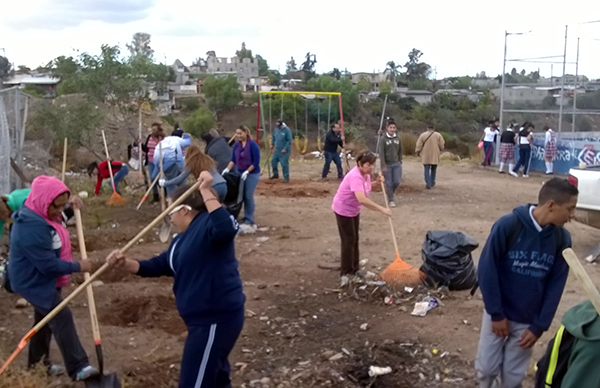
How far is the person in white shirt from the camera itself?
17.6 m


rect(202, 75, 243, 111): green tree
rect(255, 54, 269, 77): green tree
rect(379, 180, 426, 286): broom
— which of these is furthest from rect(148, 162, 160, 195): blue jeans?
rect(255, 54, 269, 77): green tree

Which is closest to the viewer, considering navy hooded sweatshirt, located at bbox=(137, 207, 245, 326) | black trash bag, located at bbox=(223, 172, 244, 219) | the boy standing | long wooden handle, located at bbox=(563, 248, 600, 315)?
long wooden handle, located at bbox=(563, 248, 600, 315)

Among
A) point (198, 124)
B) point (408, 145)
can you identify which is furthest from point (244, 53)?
point (408, 145)

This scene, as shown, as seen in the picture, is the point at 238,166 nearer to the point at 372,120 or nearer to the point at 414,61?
the point at 372,120

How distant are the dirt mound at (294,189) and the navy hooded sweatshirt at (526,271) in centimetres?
1015

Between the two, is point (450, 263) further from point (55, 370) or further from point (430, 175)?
point (430, 175)

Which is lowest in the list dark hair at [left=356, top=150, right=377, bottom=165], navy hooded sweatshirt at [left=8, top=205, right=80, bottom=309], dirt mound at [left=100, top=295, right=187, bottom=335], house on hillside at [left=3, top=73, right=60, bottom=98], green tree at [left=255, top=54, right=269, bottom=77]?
dirt mound at [left=100, top=295, right=187, bottom=335]

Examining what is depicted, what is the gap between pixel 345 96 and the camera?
38.9m

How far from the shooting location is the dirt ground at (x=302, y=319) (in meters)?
4.97

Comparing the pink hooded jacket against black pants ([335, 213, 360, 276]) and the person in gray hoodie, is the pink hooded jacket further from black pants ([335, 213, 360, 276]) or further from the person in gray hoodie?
the person in gray hoodie

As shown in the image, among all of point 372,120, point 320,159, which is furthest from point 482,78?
point 320,159

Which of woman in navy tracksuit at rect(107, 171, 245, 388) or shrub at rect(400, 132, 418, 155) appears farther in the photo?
shrub at rect(400, 132, 418, 155)

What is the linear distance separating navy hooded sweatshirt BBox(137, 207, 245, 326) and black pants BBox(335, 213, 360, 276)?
11.9 feet

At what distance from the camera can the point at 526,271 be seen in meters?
3.67
